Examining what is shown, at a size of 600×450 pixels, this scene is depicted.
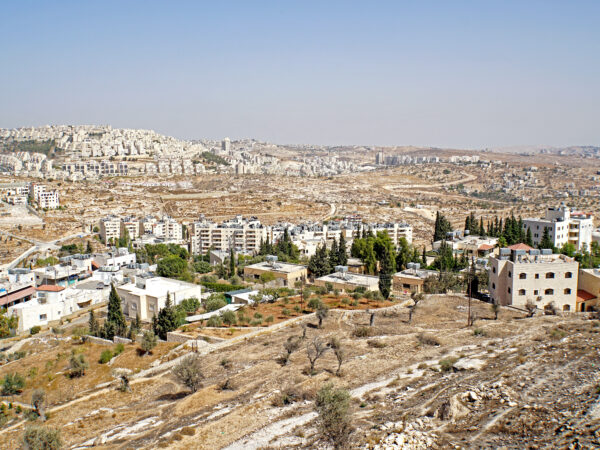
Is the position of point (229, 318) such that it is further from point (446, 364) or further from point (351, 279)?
point (446, 364)

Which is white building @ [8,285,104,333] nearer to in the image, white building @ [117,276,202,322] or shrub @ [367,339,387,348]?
white building @ [117,276,202,322]

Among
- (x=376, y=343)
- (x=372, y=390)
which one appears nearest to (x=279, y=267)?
(x=376, y=343)

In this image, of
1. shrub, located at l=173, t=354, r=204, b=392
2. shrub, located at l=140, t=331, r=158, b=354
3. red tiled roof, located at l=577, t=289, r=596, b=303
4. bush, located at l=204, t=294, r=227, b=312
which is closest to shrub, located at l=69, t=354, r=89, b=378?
shrub, located at l=140, t=331, r=158, b=354

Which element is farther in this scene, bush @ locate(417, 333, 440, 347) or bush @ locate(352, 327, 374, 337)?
bush @ locate(352, 327, 374, 337)

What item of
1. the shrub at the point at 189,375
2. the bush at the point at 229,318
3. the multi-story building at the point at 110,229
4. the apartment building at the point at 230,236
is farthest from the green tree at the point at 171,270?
the multi-story building at the point at 110,229

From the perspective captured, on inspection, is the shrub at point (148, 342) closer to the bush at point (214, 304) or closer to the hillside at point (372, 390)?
the hillside at point (372, 390)

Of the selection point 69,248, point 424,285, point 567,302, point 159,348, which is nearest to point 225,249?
point 69,248

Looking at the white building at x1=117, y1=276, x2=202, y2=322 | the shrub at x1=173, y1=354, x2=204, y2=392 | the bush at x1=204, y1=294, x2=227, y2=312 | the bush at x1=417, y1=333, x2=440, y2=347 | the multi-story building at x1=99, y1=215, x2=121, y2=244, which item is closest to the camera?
the shrub at x1=173, y1=354, x2=204, y2=392
